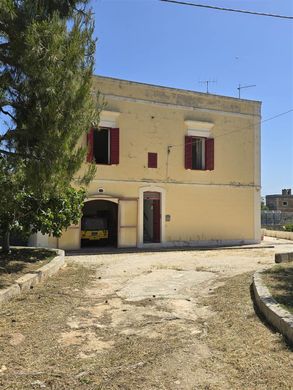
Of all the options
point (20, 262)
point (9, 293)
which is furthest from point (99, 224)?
point (9, 293)

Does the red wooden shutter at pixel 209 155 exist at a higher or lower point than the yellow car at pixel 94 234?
higher

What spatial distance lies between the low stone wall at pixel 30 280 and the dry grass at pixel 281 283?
4.46 meters

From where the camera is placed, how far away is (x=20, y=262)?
11367 mm

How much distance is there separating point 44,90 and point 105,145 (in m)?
12.7

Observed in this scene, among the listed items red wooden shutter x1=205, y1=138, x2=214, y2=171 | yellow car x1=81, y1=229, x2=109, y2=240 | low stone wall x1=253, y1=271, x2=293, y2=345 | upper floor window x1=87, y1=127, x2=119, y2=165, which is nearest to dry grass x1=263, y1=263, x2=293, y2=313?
low stone wall x1=253, y1=271, x2=293, y2=345

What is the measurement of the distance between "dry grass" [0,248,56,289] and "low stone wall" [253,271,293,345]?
4.46m

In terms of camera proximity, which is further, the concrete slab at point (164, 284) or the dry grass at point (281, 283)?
the concrete slab at point (164, 284)

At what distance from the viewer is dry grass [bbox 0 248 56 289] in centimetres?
940

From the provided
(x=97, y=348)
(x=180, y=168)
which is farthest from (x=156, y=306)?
(x=180, y=168)

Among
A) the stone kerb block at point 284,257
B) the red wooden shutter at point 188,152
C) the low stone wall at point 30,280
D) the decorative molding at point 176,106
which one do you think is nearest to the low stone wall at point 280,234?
the decorative molding at point 176,106

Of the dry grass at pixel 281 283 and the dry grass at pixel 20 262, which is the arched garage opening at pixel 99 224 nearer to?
the dry grass at pixel 20 262

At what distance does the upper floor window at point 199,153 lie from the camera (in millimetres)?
22094

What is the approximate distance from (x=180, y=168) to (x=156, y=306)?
14435 millimetres

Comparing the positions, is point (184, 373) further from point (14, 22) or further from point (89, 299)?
point (14, 22)
